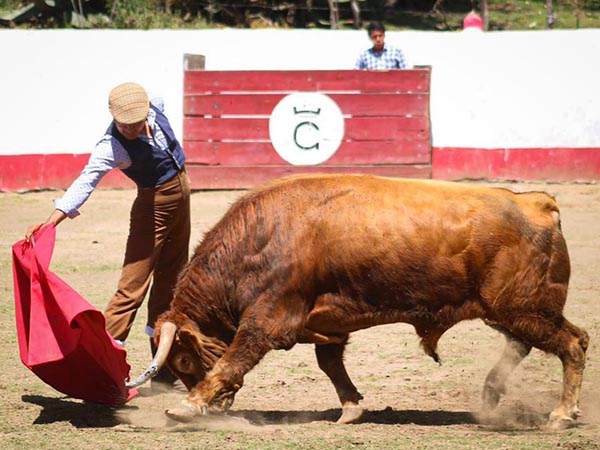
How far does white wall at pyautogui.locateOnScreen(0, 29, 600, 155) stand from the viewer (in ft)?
43.3

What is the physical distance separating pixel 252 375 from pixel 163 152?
1.51 m

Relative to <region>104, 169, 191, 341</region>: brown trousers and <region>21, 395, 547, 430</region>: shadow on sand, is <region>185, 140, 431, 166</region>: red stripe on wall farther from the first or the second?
<region>21, 395, 547, 430</region>: shadow on sand

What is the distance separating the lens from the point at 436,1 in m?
20.8

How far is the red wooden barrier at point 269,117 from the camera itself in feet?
43.3

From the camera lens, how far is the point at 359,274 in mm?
5367

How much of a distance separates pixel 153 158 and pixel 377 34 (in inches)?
276

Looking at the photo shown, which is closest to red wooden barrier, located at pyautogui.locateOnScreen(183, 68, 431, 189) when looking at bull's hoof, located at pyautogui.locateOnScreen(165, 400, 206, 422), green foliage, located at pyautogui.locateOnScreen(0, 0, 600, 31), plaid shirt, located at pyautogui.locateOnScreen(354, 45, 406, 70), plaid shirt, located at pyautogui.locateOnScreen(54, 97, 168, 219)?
plaid shirt, located at pyautogui.locateOnScreen(354, 45, 406, 70)

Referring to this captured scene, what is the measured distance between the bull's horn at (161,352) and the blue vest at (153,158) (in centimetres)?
95

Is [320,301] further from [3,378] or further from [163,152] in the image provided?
[3,378]

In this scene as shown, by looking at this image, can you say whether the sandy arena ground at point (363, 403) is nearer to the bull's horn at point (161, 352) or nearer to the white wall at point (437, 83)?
the bull's horn at point (161, 352)

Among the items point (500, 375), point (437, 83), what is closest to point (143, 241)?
point (500, 375)

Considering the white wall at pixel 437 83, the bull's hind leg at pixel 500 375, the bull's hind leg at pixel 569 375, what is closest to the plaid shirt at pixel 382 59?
the white wall at pixel 437 83

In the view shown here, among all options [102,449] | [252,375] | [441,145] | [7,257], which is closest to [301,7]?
[441,145]

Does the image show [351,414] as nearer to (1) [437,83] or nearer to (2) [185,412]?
(2) [185,412]
